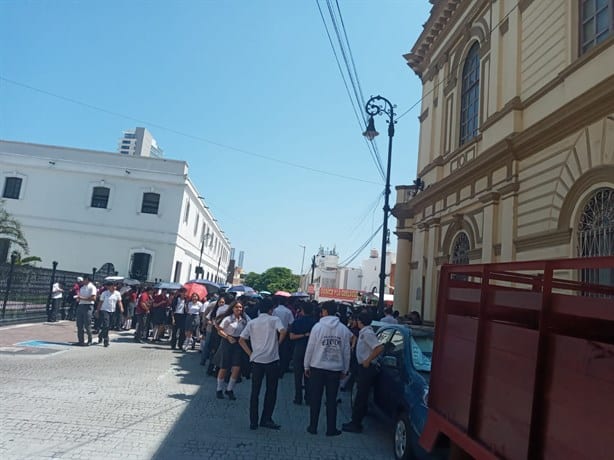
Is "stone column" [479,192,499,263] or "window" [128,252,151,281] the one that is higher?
"stone column" [479,192,499,263]

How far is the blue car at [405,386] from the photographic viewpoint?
524 cm

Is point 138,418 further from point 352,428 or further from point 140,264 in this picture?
point 140,264

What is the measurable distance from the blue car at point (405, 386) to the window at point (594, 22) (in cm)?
670

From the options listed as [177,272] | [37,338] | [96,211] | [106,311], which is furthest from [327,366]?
[96,211]

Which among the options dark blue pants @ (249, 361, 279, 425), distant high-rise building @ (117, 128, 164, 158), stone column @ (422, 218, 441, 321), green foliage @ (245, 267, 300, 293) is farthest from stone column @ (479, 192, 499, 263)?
green foliage @ (245, 267, 300, 293)

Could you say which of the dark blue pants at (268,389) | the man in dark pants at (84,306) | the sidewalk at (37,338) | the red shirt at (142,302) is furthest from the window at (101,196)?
the dark blue pants at (268,389)

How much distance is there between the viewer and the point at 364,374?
680 cm

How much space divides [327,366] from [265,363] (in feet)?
2.88

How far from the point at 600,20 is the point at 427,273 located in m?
9.43

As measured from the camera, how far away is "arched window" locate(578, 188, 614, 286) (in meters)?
8.27

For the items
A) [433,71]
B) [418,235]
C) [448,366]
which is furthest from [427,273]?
[448,366]

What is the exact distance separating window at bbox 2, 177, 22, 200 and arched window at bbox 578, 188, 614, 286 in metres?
34.2

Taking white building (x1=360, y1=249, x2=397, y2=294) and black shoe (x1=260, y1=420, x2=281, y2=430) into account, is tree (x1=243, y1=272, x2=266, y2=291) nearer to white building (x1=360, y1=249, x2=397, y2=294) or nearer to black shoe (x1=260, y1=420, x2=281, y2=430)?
white building (x1=360, y1=249, x2=397, y2=294)

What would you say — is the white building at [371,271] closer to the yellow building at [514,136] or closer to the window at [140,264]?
the window at [140,264]
